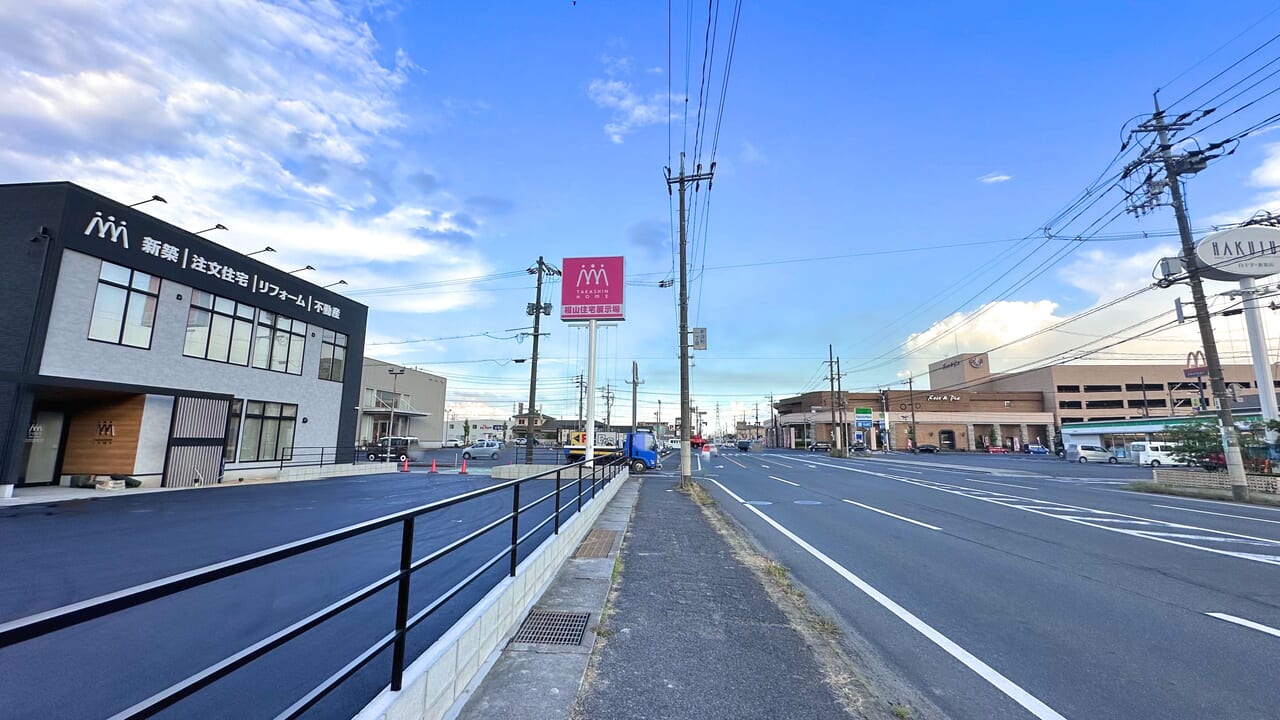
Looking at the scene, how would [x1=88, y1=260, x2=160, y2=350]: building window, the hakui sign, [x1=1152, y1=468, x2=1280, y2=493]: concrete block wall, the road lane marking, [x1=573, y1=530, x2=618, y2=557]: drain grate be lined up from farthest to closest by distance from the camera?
the hakui sign → [x1=1152, y1=468, x2=1280, y2=493]: concrete block wall → [x1=88, y1=260, x2=160, y2=350]: building window → the road lane marking → [x1=573, y1=530, x2=618, y2=557]: drain grate

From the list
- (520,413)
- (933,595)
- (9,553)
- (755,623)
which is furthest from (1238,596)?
(520,413)

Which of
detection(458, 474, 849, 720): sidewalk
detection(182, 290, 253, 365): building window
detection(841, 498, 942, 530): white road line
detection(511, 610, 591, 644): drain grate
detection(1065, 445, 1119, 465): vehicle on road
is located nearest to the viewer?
detection(458, 474, 849, 720): sidewalk

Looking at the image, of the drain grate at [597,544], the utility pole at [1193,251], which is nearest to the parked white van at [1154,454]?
the utility pole at [1193,251]

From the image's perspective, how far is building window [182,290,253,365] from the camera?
1792 centimetres

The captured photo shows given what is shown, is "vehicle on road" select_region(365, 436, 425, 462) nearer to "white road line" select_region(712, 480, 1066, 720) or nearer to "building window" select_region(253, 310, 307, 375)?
"building window" select_region(253, 310, 307, 375)

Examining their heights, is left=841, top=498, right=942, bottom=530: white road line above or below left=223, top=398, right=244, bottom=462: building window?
below

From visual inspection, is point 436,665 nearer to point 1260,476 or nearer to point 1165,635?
point 1165,635

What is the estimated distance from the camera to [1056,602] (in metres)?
5.80

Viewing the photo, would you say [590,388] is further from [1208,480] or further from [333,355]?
[1208,480]

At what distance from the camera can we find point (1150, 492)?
18906mm

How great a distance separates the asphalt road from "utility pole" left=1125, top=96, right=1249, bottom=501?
225 inches

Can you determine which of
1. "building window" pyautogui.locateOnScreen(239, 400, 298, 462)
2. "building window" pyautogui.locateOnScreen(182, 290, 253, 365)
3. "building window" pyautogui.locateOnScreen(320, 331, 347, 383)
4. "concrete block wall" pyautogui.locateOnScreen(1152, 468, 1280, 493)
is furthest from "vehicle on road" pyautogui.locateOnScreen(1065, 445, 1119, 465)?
"building window" pyautogui.locateOnScreen(182, 290, 253, 365)

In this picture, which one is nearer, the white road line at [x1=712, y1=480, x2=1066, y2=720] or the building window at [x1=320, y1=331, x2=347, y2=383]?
the white road line at [x1=712, y1=480, x2=1066, y2=720]

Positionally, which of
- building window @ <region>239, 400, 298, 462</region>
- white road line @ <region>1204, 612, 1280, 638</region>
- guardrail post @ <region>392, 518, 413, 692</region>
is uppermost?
building window @ <region>239, 400, 298, 462</region>
